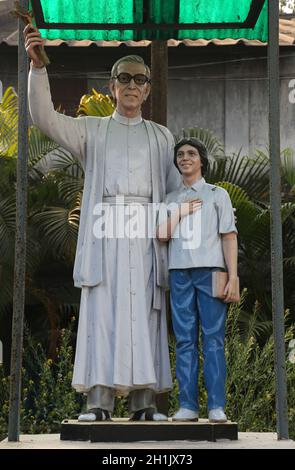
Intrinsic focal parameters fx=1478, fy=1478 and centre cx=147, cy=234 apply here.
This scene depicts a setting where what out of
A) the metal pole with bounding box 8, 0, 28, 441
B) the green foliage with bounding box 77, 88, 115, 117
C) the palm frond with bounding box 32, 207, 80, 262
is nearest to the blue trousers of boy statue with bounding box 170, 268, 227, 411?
the metal pole with bounding box 8, 0, 28, 441

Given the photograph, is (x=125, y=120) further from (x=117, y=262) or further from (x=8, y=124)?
(x=8, y=124)

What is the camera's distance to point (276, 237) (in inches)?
408

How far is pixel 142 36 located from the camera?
37.8ft

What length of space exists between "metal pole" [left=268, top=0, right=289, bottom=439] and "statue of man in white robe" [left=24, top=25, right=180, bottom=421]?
738 mm

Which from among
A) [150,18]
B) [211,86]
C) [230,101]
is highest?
[211,86]

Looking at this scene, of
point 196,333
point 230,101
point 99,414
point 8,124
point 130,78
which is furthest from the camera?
point 230,101

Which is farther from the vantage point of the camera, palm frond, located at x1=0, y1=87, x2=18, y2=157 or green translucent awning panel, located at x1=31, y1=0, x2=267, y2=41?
palm frond, located at x1=0, y1=87, x2=18, y2=157

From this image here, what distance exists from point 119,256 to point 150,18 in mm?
2073

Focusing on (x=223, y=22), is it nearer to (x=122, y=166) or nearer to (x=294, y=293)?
(x=122, y=166)

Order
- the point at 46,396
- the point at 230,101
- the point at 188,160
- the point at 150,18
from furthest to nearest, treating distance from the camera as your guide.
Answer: the point at 230,101, the point at 46,396, the point at 150,18, the point at 188,160

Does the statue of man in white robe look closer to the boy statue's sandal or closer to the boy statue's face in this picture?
the boy statue's sandal

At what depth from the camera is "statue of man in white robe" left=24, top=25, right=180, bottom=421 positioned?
10055 millimetres

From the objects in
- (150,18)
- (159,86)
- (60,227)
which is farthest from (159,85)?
(60,227)
